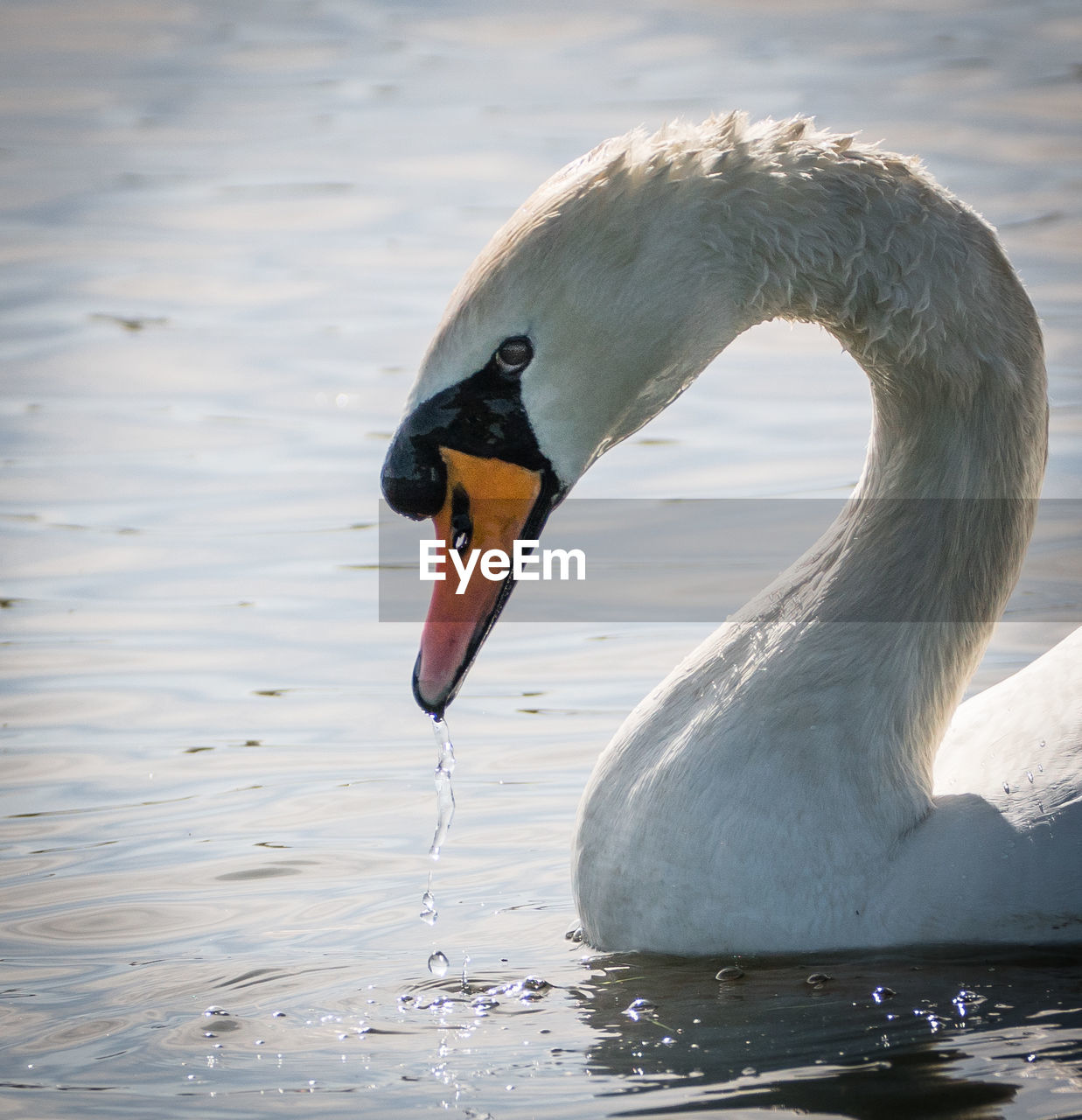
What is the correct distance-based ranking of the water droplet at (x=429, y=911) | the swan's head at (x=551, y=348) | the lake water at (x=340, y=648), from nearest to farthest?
the lake water at (x=340, y=648)
the swan's head at (x=551, y=348)
the water droplet at (x=429, y=911)

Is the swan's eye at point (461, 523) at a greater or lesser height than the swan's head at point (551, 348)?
lesser

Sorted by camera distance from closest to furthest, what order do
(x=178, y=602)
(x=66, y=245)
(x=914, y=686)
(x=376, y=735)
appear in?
(x=914, y=686) → (x=376, y=735) → (x=178, y=602) → (x=66, y=245)

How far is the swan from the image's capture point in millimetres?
4375

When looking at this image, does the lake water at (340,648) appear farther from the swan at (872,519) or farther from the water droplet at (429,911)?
the swan at (872,519)

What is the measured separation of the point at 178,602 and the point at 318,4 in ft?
48.7

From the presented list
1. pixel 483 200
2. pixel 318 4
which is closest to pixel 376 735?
pixel 483 200

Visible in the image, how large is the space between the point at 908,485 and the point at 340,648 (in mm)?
2846

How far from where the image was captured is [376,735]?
21.1ft

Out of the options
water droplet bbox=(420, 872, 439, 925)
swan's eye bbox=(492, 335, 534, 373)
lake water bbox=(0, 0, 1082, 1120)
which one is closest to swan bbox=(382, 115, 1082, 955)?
swan's eye bbox=(492, 335, 534, 373)

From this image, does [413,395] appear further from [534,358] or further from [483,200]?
[483,200]

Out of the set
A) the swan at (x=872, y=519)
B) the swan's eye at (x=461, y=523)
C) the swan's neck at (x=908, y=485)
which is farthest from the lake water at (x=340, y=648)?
the swan's eye at (x=461, y=523)

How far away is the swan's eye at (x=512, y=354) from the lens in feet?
14.2

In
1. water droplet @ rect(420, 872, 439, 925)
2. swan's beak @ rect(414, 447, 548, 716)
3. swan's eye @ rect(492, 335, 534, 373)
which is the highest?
swan's eye @ rect(492, 335, 534, 373)

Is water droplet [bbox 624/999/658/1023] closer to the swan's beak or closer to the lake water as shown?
the lake water
